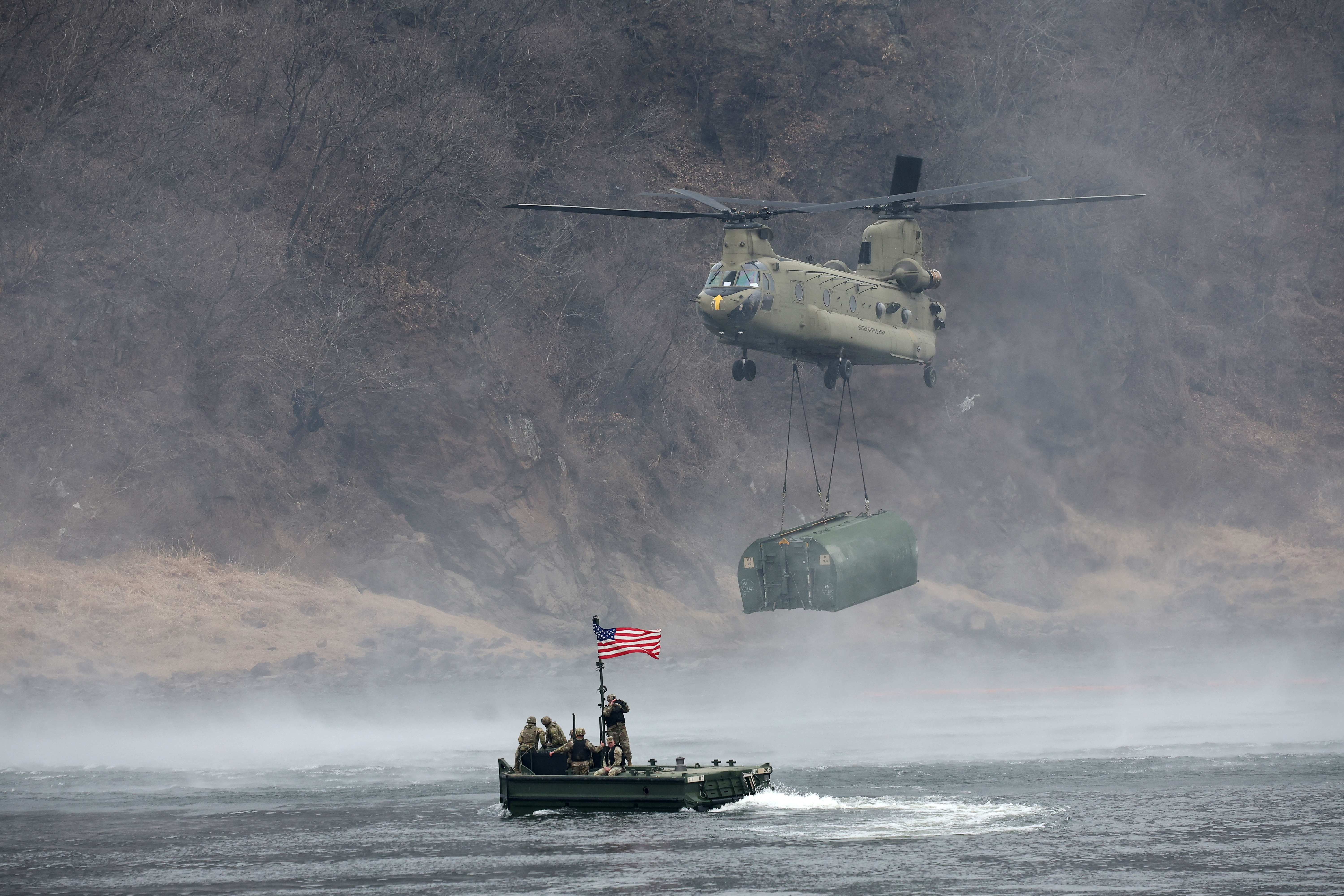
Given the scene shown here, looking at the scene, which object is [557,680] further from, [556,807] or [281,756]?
[556,807]

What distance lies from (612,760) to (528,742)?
207cm

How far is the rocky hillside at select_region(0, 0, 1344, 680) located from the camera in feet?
197

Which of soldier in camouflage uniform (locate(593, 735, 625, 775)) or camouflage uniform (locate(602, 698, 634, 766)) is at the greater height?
camouflage uniform (locate(602, 698, 634, 766))

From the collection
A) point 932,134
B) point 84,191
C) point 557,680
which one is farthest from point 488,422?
point 932,134

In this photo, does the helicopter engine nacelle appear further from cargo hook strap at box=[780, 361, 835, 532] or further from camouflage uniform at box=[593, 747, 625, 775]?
camouflage uniform at box=[593, 747, 625, 775]

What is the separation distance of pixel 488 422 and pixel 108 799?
1044 inches

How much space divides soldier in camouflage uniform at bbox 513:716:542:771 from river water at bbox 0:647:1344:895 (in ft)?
5.07

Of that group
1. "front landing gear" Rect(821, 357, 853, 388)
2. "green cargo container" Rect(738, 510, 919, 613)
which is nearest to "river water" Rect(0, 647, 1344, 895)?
"green cargo container" Rect(738, 510, 919, 613)

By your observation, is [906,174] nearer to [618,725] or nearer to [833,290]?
[833,290]

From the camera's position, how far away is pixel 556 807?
3566cm

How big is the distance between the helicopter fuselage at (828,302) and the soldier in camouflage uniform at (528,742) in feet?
35.0

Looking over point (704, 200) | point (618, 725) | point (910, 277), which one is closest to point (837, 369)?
point (910, 277)

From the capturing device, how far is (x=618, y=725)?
3675cm

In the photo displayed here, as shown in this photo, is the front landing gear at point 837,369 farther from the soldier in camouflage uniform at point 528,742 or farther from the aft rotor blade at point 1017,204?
the soldier in camouflage uniform at point 528,742
